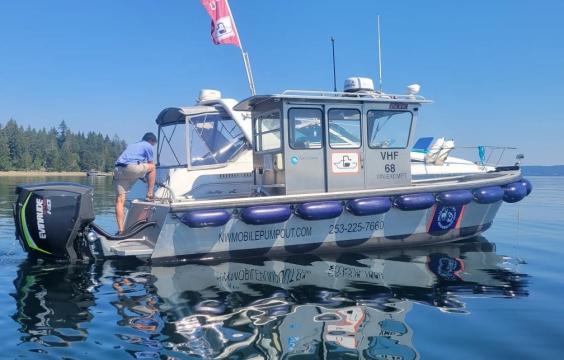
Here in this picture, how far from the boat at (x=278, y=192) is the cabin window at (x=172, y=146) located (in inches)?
0.8

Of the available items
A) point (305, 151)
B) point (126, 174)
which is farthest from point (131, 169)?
point (305, 151)

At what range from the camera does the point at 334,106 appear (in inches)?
342

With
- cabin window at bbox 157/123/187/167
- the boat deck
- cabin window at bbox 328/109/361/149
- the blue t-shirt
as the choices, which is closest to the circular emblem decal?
the boat deck

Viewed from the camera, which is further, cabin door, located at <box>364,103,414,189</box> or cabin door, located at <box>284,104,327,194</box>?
cabin door, located at <box>364,103,414,189</box>

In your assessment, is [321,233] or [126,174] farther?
[126,174]

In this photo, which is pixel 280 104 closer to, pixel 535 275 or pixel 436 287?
pixel 436 287

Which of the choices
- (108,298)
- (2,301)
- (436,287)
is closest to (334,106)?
(436,287)

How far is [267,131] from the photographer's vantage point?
909 centimetres

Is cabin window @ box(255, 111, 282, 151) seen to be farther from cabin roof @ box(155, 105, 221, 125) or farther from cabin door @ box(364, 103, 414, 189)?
cabin door @ box(364, 103, 414, 189)

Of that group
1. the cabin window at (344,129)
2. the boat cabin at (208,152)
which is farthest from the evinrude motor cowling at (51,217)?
the cabin window at (344,129)

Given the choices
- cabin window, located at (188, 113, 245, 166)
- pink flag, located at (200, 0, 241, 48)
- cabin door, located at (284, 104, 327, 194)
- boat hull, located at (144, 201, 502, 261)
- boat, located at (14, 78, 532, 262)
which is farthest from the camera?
pink flag, located at (200, 0, 241, 48)

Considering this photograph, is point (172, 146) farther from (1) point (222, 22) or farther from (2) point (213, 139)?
(1) point (222, 22)

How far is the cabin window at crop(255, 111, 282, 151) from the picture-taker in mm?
8906

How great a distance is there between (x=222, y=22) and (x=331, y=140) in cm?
461
